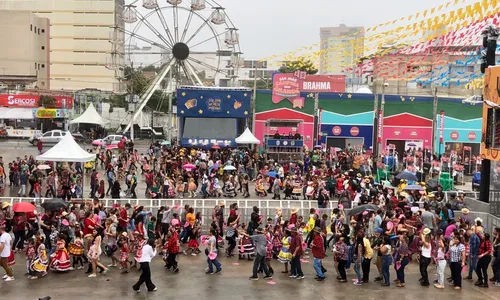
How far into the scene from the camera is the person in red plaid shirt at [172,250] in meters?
13.9

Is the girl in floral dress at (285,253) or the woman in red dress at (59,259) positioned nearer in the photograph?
the woman in red dress at (59,259)

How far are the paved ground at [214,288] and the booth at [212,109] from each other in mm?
23683

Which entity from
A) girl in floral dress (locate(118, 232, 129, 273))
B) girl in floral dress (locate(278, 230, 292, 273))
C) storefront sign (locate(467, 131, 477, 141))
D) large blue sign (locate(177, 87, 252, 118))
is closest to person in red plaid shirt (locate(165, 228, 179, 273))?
girl in floral dress (locate(118, 232, 129, 273))

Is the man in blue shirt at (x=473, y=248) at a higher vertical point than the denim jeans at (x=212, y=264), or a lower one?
higher

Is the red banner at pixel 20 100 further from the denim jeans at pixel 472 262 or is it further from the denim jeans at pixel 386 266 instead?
the denim jeans at pixel 472 262

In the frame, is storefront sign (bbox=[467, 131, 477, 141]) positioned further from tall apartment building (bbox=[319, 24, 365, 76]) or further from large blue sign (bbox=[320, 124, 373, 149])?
tall apartment building (bbox=[319, 24, 365, 76])

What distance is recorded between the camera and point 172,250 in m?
14.0

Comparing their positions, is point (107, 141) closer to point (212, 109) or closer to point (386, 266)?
point (212, 109)

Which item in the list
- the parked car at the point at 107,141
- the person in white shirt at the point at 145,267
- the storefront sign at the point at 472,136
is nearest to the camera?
the person in white shirt at the point at 145,267

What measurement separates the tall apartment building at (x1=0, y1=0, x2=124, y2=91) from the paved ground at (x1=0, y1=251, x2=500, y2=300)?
233 feet

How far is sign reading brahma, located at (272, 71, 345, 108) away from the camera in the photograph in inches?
1495

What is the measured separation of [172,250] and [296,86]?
25.3m

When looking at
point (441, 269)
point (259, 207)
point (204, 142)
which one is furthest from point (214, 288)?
point (204, 142)

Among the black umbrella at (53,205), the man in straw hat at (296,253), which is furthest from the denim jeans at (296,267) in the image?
the black umbrella at (53,205)
